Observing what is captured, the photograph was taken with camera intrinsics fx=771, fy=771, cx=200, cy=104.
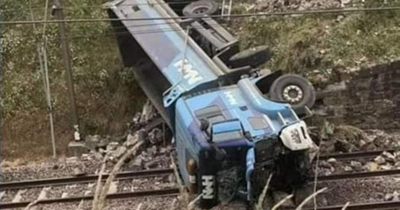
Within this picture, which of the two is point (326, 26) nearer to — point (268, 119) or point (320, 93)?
point (320, 93)

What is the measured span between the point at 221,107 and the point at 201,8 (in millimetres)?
4938

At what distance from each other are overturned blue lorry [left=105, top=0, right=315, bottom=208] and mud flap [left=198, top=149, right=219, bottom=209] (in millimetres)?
13

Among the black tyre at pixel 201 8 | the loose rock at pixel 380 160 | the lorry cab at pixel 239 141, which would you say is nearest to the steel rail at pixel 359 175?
the loose rock at pixel 380 160

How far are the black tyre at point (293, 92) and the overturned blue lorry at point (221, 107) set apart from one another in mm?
15

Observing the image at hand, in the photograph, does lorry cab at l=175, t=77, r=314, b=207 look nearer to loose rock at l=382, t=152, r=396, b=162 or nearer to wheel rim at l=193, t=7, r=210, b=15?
loose rock at l=382, t=152, r=396, b=162

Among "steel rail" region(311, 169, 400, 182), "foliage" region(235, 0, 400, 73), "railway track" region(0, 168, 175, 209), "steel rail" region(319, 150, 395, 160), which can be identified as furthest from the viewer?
"foliage" region(235, 0, 400, 73)

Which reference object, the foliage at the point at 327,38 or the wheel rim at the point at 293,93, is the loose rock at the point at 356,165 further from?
the foliage at the point at 327,38

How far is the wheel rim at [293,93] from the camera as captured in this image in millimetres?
11211

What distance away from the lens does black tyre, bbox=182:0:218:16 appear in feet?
48.9

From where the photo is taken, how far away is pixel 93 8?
1819cm

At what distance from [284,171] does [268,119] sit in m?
0.72

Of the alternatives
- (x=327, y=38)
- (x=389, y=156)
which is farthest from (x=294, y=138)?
(x=327, y=38)

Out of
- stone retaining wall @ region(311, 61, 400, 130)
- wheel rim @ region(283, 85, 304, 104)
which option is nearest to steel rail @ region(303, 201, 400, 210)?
wheel rim @ region(283, 85, 304, 104)

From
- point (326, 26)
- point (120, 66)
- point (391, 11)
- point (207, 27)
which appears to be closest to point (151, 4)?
point (207, 27)
